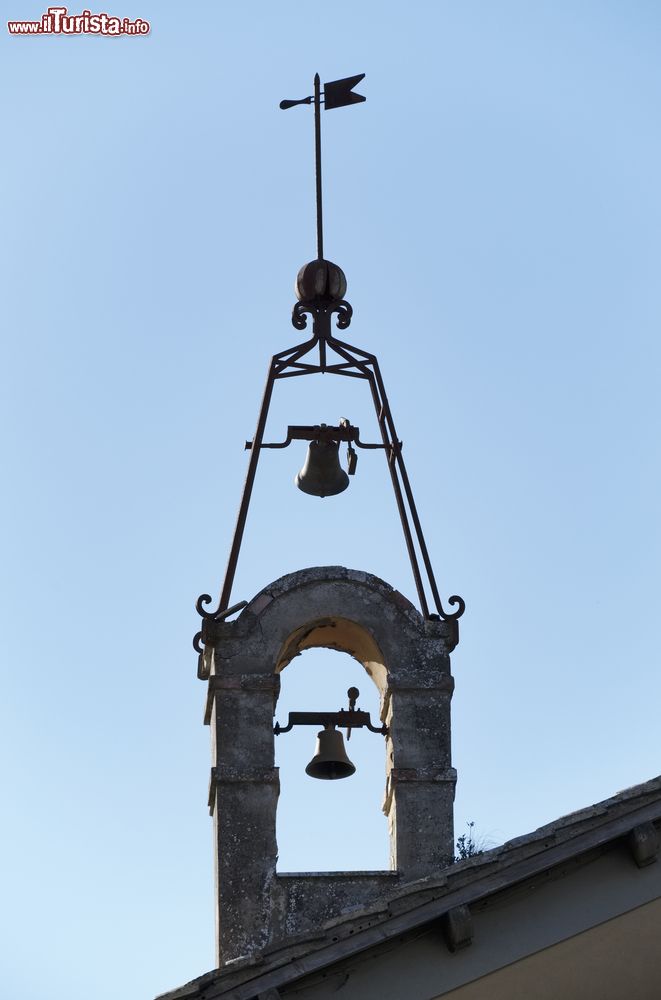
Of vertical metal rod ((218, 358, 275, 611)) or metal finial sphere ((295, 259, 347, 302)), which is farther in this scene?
metal finial sphere ((295, 259, 347, 302))

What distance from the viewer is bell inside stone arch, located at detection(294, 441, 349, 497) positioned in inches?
522

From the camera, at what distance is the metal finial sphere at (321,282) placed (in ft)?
43.4

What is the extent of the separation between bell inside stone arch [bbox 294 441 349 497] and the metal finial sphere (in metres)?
0.87

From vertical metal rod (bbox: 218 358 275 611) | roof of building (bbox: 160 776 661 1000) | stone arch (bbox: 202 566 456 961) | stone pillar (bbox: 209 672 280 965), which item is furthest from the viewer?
vertical metal rod (bbox: 218 358 275 611)

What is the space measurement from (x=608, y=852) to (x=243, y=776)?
2.83m

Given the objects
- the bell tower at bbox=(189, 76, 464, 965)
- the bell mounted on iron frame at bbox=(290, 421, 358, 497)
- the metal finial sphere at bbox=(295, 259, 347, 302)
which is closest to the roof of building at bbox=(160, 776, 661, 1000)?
the bell tower at bbox=(189, 76, 464, 965)

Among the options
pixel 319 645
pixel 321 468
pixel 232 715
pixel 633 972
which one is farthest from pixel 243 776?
pixel 633 972

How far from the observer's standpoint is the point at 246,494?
1280 centimetres

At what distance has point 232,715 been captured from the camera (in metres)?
12.0

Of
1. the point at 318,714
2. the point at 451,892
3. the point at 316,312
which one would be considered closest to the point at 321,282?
the point at 316,312

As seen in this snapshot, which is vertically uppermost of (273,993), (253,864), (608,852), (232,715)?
(232,715)

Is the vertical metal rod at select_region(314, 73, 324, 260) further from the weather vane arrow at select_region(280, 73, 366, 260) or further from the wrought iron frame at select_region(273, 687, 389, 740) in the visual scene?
the wrought iron frame at select_region(273, 687, 389, 740)

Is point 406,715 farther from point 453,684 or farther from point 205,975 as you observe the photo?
point 205,975

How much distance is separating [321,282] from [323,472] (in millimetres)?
1132
